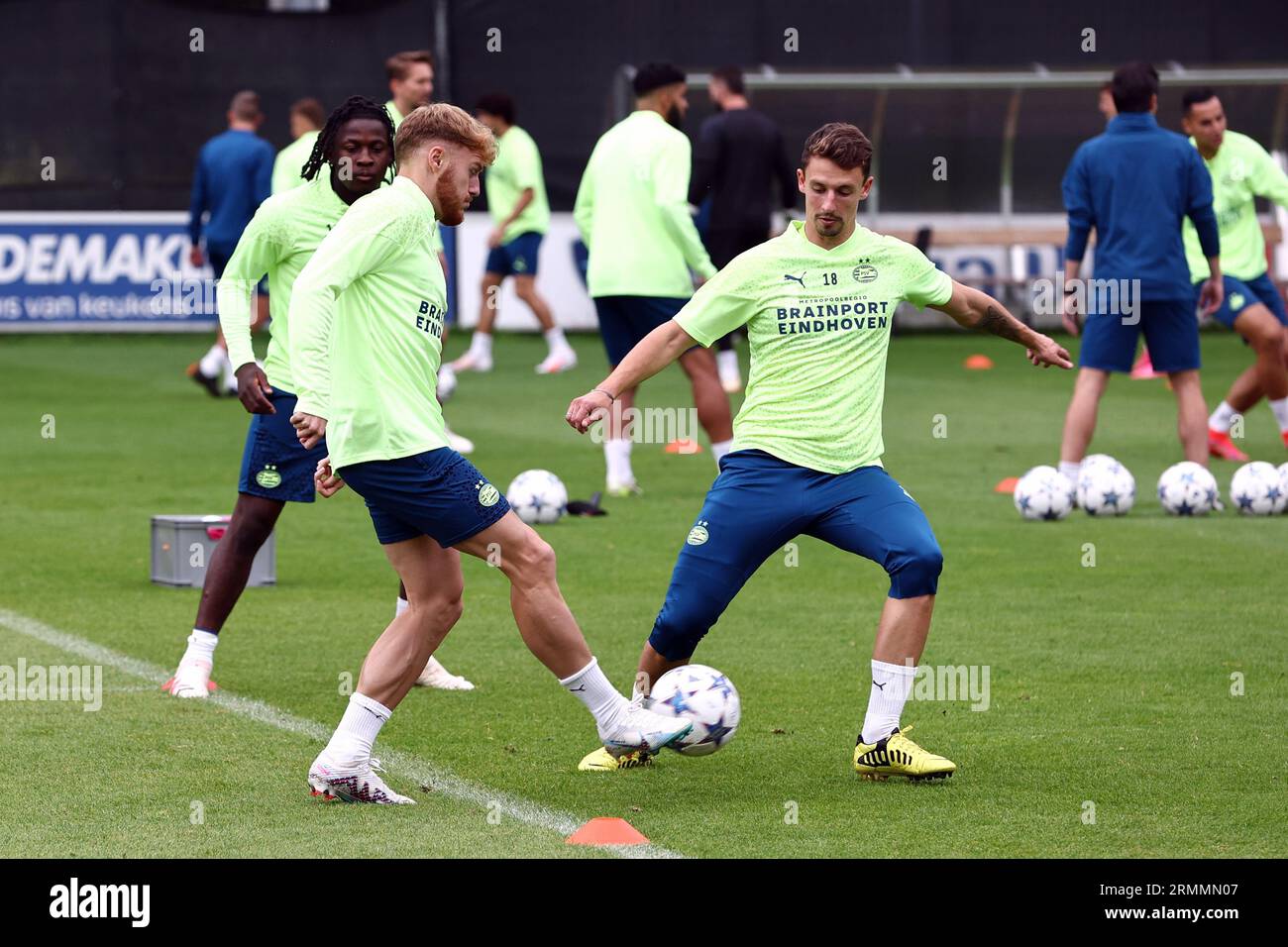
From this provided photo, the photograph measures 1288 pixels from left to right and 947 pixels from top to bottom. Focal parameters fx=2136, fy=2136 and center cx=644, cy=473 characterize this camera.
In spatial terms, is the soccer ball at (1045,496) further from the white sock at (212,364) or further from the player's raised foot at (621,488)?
the white sock at (212,364)

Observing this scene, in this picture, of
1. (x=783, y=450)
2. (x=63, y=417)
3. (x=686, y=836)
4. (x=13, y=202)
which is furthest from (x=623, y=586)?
(x=13, y=202)

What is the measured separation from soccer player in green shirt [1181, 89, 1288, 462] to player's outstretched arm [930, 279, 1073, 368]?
654 centimetres

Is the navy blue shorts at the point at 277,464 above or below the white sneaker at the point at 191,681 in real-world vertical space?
above

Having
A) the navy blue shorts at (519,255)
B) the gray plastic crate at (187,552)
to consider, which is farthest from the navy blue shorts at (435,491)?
the navy blue shorts at (519,255)

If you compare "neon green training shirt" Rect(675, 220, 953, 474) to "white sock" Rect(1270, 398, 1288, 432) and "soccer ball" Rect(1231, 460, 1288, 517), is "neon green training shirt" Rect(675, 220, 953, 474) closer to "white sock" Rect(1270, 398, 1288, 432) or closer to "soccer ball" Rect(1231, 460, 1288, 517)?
"soccer ball" Rect(1231, 460, 1288, 517)

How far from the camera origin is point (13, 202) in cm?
2403

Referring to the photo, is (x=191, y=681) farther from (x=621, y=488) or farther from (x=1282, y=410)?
(x=1282, y=410)

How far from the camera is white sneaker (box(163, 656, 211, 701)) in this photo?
7520 millimetres

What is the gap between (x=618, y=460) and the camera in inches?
500

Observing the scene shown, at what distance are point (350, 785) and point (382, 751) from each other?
29.2 inches

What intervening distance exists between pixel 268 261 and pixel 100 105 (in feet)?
59.4

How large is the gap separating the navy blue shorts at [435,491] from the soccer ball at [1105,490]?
6.47m

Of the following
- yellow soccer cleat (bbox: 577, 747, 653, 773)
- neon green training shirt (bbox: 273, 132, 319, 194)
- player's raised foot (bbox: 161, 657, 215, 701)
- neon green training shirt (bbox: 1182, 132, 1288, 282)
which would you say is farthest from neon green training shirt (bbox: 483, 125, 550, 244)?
yellow soccer cleat (bbox: 577, 747, 653, 773)

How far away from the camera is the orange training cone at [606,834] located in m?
5.55
